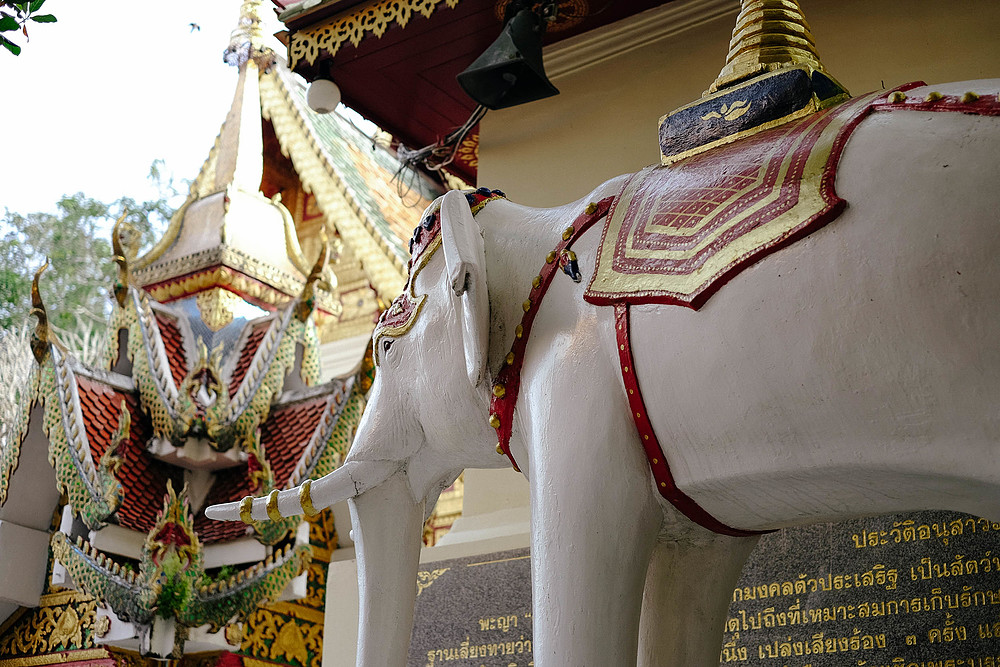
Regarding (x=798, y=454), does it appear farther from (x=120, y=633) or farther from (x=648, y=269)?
(x=120, y=633)

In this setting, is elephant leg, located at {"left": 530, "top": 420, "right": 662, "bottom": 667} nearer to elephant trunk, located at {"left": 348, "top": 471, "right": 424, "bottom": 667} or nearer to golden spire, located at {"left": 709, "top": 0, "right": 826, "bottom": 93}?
elephant trunk, located at {"left": 348, "top": 471, "right": 424, "bottom": 667}

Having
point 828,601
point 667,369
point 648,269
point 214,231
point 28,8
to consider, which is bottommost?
point 828,601

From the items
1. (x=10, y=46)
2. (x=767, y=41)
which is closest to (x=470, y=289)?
(x=767, y=41)

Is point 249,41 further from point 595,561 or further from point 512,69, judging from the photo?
point 595,561

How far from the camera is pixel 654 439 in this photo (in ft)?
4.23

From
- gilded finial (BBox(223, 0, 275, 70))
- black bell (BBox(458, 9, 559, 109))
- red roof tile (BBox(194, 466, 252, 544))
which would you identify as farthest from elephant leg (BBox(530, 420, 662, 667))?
gilded finial (BBox(223, 0, 275, 70))

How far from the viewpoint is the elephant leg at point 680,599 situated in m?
1.48

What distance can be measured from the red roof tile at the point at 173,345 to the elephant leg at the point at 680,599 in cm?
377

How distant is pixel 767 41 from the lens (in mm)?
1510

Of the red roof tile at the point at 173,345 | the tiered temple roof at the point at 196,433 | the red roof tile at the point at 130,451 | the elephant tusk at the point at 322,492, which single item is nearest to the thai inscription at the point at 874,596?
the elephant tusk at the point at 322,492

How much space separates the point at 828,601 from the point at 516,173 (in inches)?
58.9

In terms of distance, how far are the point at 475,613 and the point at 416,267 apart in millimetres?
937

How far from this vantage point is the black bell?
2.37 meters

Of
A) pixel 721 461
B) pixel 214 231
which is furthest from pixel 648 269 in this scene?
pixel 214 231
